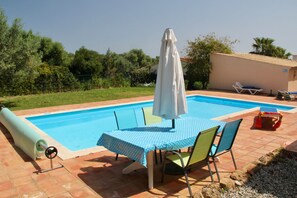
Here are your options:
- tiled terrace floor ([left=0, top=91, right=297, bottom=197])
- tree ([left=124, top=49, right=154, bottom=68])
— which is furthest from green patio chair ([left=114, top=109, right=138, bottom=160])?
tree ([left=124, top=49, right=154, bottom=68])

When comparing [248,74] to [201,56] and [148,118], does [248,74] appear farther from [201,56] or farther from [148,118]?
[148,118]

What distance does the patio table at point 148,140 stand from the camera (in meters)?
4.06

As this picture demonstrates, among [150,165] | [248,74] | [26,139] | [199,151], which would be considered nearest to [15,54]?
[26,139]

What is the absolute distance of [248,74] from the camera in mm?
20484

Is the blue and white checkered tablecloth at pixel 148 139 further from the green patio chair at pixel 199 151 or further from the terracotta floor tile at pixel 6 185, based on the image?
the terracotta floor tile at pixel 6 185

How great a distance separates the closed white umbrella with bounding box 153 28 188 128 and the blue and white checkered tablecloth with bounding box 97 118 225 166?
0.37 metres

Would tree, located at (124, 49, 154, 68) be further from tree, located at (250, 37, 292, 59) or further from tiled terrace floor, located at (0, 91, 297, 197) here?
tiled terrace floor, located at (0, 91, 297, 197)

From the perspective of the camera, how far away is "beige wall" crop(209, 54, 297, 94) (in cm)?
1870

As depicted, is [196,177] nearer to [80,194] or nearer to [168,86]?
[168,86]

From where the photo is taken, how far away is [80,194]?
→ 409 cm

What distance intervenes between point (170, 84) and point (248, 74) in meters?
17.5

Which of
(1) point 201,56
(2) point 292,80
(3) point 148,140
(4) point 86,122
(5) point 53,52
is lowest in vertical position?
(4) point 86,122

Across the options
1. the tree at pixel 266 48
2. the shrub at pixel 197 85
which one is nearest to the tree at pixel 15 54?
the shrub at pixel 197 85

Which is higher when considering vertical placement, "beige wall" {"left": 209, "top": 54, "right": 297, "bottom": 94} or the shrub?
"beige wall" {"left": 209, "top": 54, "right": 297, "bottom": 94}
